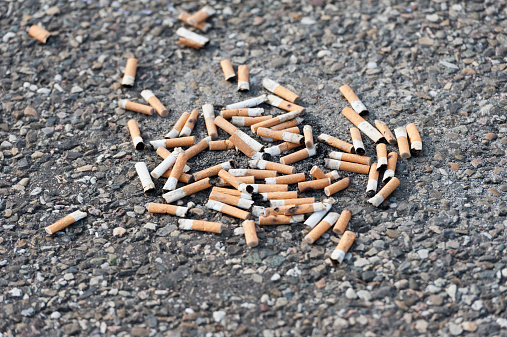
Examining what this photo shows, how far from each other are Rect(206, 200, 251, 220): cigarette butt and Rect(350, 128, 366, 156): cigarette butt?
1338 mm

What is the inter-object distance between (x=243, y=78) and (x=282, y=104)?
0.65m

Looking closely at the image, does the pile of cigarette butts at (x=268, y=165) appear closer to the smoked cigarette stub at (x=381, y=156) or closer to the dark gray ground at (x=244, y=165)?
the smoked cigarette stub at (x=381, y=156)

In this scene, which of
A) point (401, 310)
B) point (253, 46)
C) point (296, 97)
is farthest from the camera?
point (253, 46)

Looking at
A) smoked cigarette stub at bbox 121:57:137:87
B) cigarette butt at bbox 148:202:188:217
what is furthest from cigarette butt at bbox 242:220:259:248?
smoked cigarette stub at bbox 121:57:137:87

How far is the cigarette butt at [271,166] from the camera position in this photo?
5027 millimetres

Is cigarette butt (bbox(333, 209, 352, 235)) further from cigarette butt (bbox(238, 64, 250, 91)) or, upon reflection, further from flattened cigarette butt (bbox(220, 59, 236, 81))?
flattened cigarette butt (bbox(220, 59, 236, 81))

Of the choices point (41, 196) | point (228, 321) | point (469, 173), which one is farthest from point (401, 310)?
point (41, 196)

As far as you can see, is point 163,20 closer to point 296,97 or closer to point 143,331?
point 296,97

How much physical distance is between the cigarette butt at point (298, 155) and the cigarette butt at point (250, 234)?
2.77ft

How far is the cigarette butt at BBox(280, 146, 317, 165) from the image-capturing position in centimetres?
515

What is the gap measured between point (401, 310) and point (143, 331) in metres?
1.98

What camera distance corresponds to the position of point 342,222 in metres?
4.57

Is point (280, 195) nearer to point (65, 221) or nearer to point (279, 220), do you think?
point (279, 220)

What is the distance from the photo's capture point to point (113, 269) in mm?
4434
